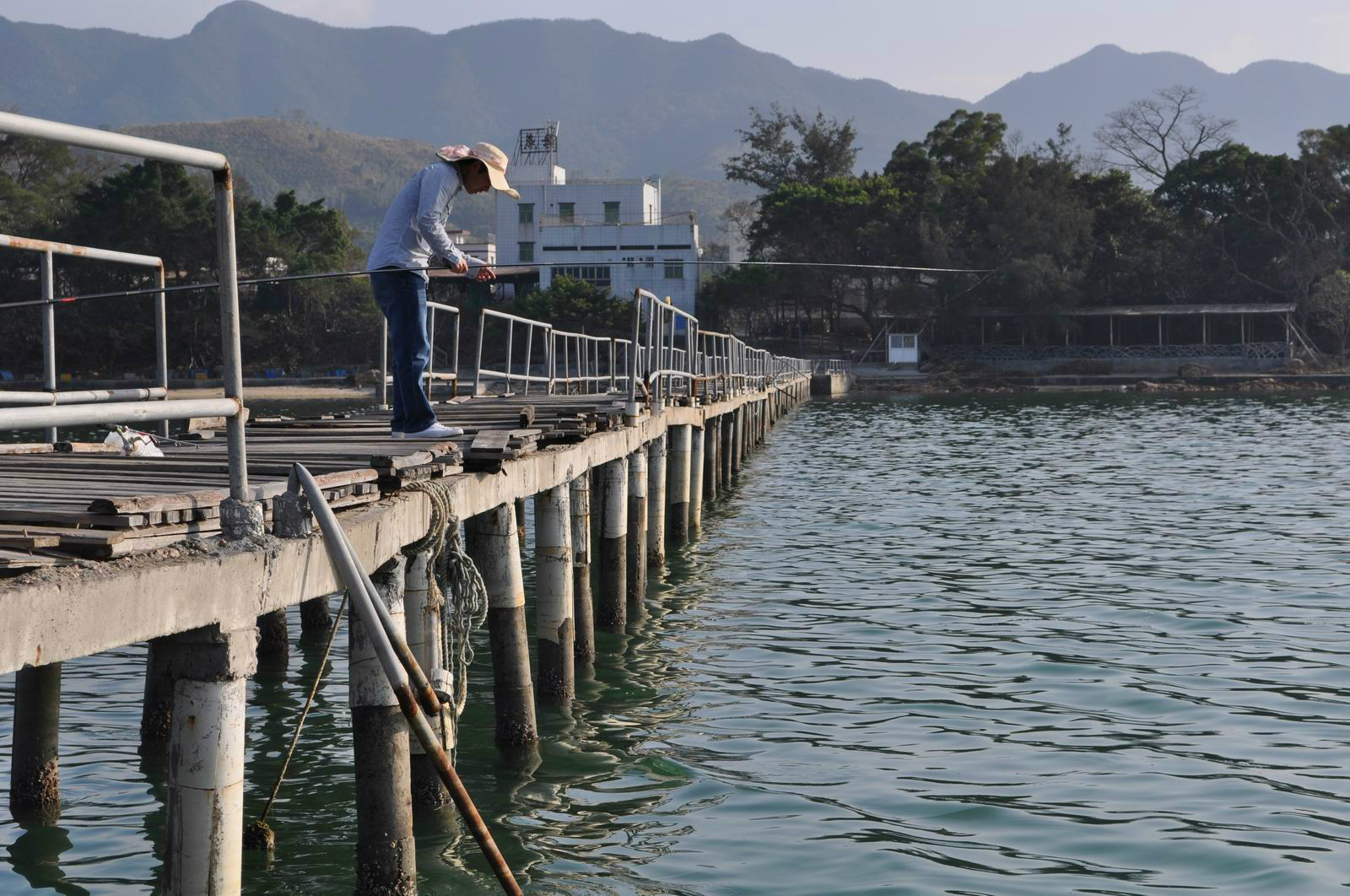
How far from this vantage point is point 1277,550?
18.9 meters

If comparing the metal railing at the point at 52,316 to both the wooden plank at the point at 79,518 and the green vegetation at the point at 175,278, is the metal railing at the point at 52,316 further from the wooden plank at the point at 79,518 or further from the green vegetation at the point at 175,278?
the green vegetation at the point at 175,278

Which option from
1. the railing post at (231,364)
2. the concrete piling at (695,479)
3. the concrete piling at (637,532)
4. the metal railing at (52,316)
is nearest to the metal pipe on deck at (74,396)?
the metal railing at (52,316)

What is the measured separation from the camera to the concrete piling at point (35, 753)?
8.29 m

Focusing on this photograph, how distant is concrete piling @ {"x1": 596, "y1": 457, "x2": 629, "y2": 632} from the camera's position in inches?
531

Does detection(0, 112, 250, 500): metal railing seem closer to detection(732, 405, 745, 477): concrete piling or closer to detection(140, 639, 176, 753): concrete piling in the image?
detection(140, 639, 176, 753): concrete piling

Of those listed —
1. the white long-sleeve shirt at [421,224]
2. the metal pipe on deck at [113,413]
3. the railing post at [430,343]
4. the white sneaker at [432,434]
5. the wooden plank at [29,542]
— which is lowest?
the wooden plank at [29,542]

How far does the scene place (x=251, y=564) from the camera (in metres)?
5.16

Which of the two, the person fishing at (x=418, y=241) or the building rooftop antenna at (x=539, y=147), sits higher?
the building rooftop antenna at (x=539, y=147)

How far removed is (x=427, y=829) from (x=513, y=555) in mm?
1946

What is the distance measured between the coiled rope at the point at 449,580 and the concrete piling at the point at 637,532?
577cm

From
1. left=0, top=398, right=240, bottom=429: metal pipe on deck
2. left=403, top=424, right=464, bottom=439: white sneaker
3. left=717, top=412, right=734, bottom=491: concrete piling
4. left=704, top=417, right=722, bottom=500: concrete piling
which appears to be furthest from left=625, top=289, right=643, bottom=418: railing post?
left=717, top=412, right=734, bottom=491: concrete piling

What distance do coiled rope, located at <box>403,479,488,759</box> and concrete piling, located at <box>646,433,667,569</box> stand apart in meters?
7.58

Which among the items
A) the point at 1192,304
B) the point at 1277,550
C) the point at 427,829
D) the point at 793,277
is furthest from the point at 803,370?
the point at 427,829

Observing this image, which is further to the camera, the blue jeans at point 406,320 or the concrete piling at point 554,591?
the concrete piling at point 554,591
